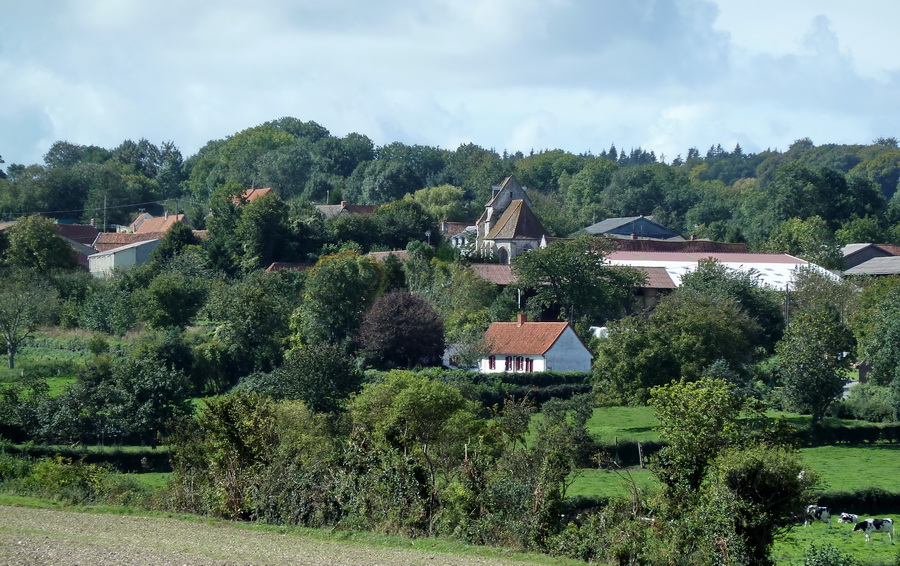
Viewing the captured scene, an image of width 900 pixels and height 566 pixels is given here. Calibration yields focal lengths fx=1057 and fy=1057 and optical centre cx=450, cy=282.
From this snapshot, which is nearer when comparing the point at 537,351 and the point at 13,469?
the point at 13,469

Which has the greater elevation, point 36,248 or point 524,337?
point 36,248

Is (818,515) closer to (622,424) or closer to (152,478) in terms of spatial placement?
(622,424)

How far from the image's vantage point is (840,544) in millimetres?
25609

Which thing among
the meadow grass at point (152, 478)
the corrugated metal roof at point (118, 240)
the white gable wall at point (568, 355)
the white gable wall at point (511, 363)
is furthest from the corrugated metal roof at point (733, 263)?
the meadow grass at point (152, 478)

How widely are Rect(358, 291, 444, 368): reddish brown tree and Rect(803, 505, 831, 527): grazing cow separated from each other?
23.6 metres

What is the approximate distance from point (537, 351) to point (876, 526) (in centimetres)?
2407

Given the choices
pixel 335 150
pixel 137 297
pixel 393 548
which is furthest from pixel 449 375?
pixel 335 150

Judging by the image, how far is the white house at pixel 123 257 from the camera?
70.0 meters

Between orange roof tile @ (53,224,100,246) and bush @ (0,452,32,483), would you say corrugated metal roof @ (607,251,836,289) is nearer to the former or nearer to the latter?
orange roof tile @ (53,224,100,246)

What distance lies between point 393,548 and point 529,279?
40454 mm

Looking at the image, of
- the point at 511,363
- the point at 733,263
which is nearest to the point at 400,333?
the point at 511,363

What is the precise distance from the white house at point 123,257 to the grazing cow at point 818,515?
50542mm

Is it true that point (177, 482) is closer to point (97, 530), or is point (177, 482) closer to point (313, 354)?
point (97, 530)

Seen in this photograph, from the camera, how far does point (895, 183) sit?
566ft
